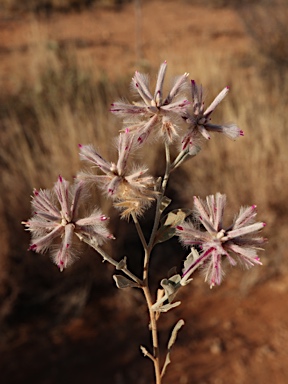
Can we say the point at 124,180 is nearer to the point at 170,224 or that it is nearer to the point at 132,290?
the point at 170,224

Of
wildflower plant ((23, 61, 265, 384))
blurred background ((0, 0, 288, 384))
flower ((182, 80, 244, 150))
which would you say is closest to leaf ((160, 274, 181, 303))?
wildflower plant ((23, 61, 265, 384))

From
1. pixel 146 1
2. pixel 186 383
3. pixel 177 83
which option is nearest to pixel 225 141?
pixel 186 383

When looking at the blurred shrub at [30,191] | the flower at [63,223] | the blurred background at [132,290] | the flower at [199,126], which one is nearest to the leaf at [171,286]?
the flower at [63,223]

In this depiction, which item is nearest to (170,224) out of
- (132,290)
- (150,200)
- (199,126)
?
(150,200)

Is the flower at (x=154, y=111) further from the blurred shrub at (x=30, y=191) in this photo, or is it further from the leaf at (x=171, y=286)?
the blurred shrub at (x=30, y=191)

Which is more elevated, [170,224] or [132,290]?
[170,224]
